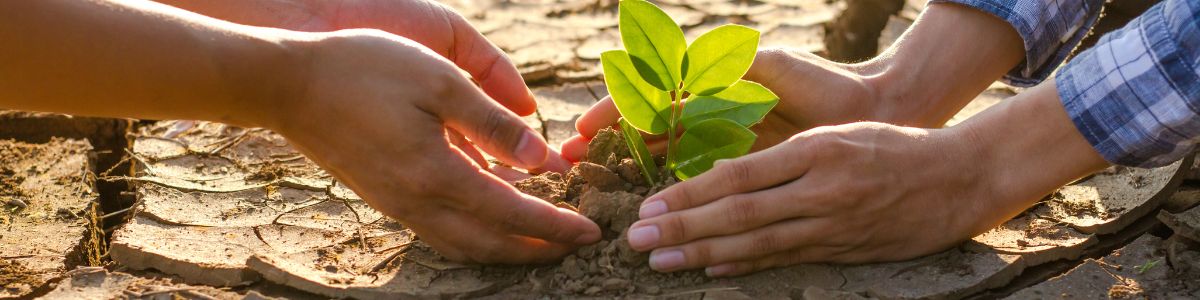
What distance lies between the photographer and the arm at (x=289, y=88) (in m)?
1.43

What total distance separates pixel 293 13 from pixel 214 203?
376 mm

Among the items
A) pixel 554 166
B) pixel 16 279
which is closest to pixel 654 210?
pixel 554 166

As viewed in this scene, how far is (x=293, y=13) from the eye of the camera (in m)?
2.04

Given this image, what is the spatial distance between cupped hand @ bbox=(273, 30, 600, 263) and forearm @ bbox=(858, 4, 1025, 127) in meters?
0.75

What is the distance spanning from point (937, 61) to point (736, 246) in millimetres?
696

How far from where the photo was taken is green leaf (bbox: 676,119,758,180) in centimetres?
169

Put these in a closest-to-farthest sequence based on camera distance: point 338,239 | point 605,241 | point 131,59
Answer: point 131,59, point 605,241, point 338,239

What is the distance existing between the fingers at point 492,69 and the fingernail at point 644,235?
0.43 m

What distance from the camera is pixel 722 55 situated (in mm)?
1707

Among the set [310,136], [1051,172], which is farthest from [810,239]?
[310,136]

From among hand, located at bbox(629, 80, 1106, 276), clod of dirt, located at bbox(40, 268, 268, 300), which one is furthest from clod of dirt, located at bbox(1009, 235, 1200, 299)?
clod of dirt, located at bbox(40, 268, 268, 300)

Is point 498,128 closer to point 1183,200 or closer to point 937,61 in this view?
point 937,61

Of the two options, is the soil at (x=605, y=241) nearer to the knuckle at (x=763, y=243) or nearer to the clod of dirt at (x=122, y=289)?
the knuckle at (x=763, y=243)

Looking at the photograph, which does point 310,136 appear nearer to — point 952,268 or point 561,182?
point 561,182
